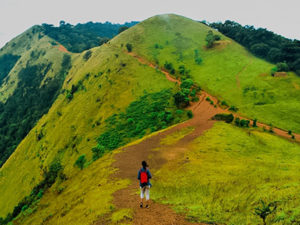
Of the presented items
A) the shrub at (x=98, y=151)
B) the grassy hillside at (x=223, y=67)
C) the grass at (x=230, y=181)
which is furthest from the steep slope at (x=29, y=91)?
the grass at (x=230, y=181)

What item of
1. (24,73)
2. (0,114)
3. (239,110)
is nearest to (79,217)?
(239,110)

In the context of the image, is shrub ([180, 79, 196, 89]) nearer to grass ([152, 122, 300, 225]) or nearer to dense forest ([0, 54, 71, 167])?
grass ([152, 122, 300, 225])

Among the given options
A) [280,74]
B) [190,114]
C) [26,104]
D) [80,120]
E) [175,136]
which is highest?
[280,74]

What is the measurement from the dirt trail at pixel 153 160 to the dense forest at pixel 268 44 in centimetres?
3113

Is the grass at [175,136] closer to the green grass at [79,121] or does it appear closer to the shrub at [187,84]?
the green grass at [79,121]

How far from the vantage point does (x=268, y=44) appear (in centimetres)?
6806

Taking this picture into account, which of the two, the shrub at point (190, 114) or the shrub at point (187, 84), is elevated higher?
the shrub at point (187, 84)

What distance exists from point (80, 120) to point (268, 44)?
66.5m

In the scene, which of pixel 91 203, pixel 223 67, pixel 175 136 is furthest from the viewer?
pixel 223 67

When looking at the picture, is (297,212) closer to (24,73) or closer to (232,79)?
(232,79)

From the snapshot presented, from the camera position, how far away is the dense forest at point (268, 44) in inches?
2155

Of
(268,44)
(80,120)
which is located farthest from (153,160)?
(268,44)

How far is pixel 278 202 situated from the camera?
36.7 ft

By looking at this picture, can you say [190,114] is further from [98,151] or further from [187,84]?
[98,151]
